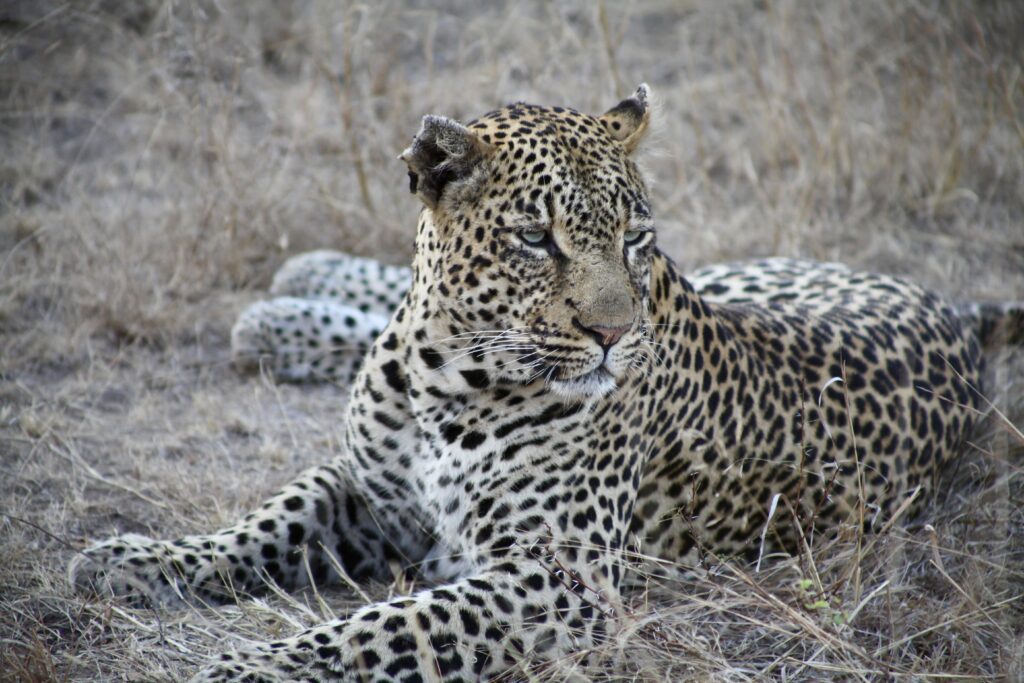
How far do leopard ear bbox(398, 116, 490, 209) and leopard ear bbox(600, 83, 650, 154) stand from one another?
79 centimetres

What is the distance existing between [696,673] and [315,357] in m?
4.01

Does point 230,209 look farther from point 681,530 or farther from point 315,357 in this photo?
point 681,530

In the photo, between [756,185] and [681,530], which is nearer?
[681,530]

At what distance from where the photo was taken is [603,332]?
14.5 ft

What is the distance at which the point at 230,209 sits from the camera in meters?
8.20

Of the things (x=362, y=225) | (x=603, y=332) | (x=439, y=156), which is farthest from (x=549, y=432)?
(x=362, y=225)

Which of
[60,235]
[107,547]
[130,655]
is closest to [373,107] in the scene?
[60,235]

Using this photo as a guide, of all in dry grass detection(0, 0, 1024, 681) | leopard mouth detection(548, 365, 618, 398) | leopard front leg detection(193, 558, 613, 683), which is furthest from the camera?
dry grass detection(0, 0, 1024, 681)

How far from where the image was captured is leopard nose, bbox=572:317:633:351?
443 cm

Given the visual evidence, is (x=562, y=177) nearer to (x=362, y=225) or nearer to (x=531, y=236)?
(x=531, y=236)

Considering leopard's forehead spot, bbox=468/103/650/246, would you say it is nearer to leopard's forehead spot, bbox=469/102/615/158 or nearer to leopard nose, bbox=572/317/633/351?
leopard's forehead spot, bbox=469/102/615/158

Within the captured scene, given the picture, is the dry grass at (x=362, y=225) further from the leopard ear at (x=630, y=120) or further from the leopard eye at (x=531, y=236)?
the leopard eye at (x=531, y=236)

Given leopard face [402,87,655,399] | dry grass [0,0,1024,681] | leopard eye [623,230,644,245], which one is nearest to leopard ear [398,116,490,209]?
leopard face [402,87,655,399]

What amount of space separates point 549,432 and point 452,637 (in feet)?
3.25
